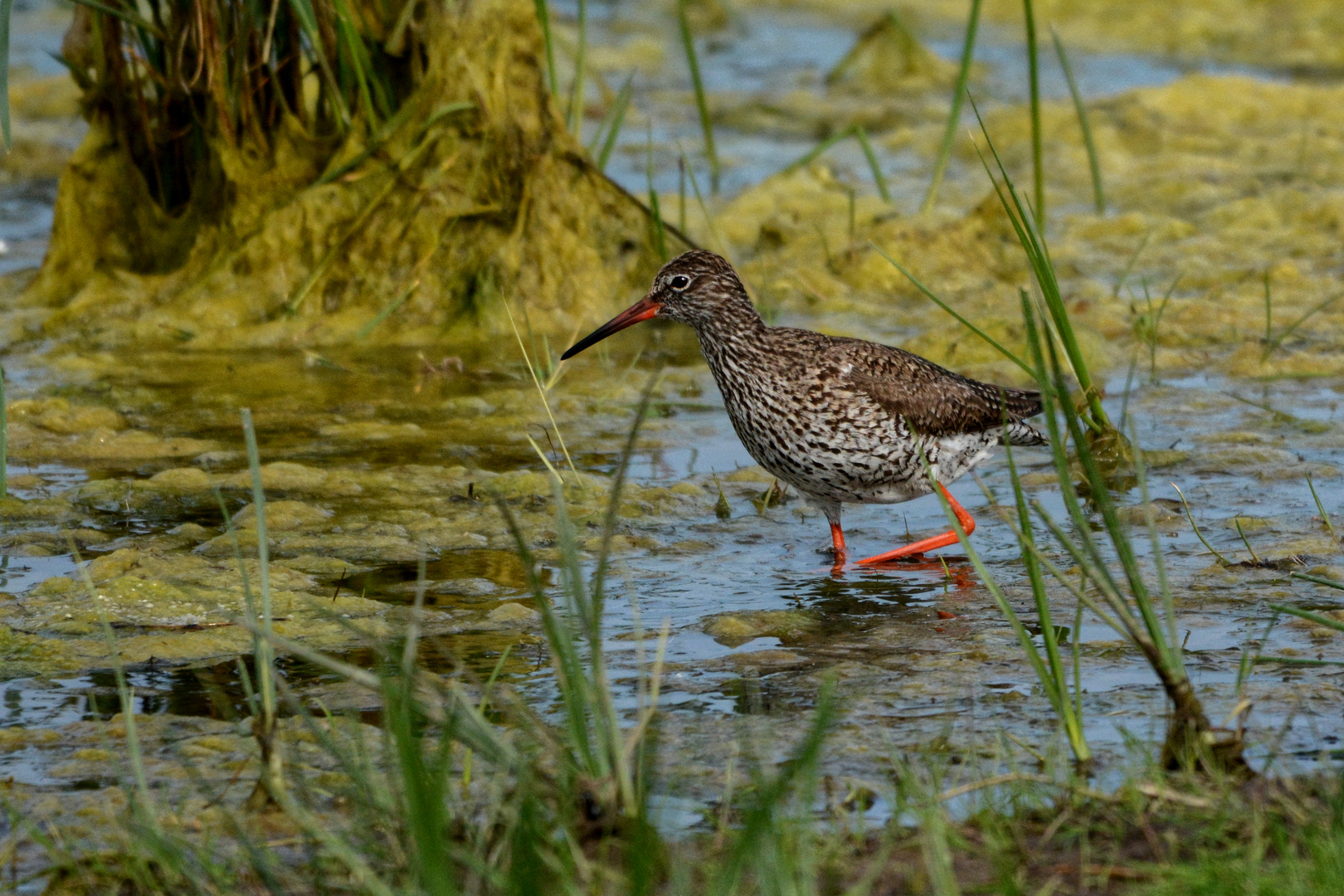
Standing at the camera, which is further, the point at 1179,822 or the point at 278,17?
the point at 278,17

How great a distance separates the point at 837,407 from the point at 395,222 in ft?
9.87

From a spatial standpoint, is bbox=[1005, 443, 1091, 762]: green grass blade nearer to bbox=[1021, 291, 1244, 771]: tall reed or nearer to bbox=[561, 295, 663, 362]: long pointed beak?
bbox=[1021, 291, 1244, 771]: tall reed

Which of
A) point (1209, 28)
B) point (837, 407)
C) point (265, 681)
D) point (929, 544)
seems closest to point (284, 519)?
point (837, 407)

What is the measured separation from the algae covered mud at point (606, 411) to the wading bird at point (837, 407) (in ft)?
0.85

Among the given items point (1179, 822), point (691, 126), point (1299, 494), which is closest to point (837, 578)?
point (1299, 494)

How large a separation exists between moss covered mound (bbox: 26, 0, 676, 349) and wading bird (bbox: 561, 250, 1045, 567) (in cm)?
191

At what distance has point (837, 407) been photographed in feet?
17.2

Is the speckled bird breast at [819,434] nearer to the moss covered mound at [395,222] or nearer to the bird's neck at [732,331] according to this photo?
the bird's neck at [732,331]

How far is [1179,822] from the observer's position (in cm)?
292

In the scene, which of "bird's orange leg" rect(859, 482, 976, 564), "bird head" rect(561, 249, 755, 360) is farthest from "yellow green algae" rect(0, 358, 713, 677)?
"bird's orange leg" rect(859, 482, 976, 564)

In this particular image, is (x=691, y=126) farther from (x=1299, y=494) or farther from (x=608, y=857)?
(x=608, y=857)

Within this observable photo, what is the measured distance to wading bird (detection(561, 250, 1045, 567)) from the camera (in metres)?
5.21

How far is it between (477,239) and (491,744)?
16.6ft

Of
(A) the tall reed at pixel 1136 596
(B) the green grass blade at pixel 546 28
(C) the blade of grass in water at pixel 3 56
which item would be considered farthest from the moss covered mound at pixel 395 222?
(A) the tall reed at pixel 1136 596
